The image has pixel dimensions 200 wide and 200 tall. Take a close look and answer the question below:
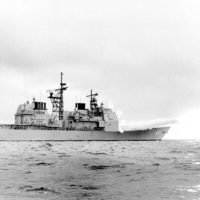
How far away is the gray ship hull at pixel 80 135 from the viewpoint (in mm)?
50875

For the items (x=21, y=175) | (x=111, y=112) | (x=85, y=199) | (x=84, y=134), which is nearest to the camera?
(x=85, y=199)

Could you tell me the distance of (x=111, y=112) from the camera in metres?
61.9

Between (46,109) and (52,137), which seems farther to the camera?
(46,109)

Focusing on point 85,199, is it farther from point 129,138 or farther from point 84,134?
point 129,138

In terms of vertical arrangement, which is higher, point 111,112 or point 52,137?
point 111,112

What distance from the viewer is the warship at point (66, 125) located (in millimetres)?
52250

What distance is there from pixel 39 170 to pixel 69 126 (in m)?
48.1

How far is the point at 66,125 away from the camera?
195ft

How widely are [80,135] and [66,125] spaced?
419cm

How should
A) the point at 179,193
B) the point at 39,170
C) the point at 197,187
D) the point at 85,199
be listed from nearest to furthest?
the point at 85,199
the point at 179,193
the point at 197,187
the point at 39,170

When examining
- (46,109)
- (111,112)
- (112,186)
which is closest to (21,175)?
(112,186)

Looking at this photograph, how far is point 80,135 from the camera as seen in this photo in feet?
185

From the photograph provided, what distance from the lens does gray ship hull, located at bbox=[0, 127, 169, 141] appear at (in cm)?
5088

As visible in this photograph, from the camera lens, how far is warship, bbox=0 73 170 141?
52250 millimetres
